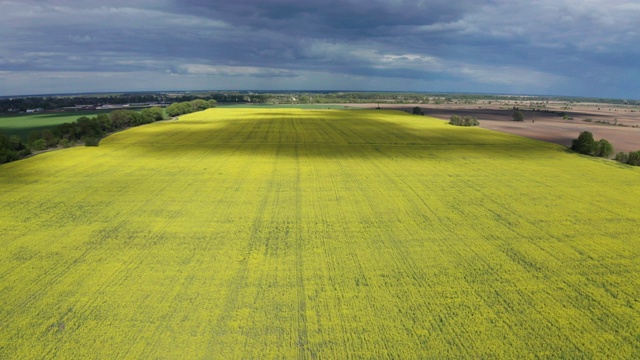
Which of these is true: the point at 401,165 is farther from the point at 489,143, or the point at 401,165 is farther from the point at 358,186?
the point at 489,143

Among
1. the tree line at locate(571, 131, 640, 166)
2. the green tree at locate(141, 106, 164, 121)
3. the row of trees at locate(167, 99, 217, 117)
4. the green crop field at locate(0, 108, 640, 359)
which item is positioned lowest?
the green crop field at locate(0, 108, 640, 359)

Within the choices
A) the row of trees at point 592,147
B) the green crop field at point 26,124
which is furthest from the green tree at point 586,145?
the green crop field at point 26,124

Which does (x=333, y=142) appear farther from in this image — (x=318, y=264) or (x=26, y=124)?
(x=26, y=124)

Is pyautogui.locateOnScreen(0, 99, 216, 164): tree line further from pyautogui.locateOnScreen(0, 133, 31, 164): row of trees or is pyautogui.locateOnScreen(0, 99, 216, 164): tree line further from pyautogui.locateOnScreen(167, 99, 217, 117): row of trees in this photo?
pyautogui.locateOnScreen(167, 99, 217, 117): row of trees

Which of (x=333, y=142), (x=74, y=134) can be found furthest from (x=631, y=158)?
(x=74, y=134)

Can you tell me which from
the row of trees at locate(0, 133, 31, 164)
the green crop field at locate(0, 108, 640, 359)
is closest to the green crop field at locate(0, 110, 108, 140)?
the row of trees at locate(0, 133, 31, 164)

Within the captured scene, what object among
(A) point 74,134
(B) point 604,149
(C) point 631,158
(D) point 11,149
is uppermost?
(B) point 604,149

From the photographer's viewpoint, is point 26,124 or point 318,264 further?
point 26,124

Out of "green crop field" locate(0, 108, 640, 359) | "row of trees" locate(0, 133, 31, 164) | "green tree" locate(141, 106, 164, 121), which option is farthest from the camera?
"green tree" locate(141, 106, 164, 121)
